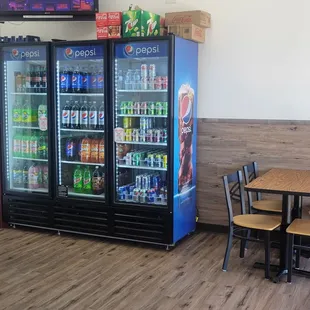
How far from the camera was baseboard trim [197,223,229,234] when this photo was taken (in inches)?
213

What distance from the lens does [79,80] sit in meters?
5.24

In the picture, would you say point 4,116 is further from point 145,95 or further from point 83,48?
point 145,95

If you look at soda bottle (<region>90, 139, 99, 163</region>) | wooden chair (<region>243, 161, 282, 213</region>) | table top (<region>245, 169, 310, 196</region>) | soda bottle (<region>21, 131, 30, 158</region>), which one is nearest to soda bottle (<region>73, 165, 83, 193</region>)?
soda bottle (<region>90, 139, 99, 163</region>)

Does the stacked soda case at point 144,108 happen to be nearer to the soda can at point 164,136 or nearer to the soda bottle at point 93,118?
the soda can at point 164,136

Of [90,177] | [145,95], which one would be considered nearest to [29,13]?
[145,95]

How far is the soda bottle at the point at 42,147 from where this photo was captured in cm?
552

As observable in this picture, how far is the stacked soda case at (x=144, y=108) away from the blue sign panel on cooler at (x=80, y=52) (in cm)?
58

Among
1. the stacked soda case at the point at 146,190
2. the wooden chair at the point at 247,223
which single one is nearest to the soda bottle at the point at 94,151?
the stacked soda case at the point at 146,190

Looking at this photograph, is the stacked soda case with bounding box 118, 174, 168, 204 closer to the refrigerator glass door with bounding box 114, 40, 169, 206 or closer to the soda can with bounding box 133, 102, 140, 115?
the refrigerator glass door with bounding box 114, 40, 169, 206

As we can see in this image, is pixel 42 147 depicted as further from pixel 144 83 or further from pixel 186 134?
pixel 186 134

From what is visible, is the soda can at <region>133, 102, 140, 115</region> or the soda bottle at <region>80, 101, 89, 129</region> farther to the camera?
the soda bottle at <region>80, 101, 89, 129</region>

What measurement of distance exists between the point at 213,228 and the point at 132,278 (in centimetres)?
164

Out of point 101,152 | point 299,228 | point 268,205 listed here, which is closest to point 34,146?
point 101,152

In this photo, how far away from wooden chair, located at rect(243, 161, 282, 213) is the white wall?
1.98 feet
